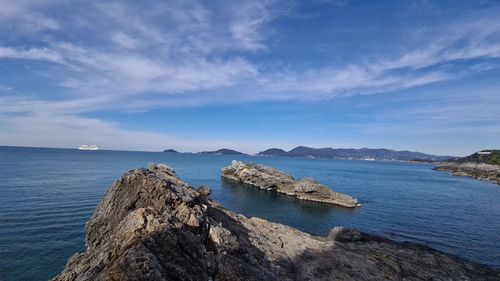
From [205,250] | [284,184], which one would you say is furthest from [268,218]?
[205,250]

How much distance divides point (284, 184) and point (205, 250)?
79814mm

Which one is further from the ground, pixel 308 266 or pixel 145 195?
pixel 145 195

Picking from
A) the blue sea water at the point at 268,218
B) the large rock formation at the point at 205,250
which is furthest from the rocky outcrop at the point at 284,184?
the large rock formation at the point at 205,250

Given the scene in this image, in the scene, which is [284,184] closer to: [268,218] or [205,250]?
[268,218]

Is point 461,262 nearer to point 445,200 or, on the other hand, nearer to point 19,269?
point 19,269

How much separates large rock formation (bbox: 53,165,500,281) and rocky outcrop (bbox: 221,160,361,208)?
42.8 meters

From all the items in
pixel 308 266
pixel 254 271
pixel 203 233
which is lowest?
pixel 308 266

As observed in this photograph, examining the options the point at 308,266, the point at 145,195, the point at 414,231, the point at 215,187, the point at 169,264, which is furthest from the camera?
the point at 215,187

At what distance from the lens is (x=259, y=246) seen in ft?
85.3

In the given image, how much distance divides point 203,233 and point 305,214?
4856cm

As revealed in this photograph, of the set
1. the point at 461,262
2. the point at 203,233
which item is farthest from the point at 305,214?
the point at 203,233

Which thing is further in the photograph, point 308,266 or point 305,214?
point 305,214

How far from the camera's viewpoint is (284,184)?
95938mm

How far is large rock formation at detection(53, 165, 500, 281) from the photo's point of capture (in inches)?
555
